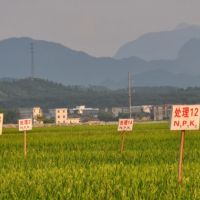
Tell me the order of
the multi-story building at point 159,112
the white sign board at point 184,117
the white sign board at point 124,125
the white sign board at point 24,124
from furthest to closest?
the multi-story building at point 159,112 < the white sign board at point 124,125 < the white sign board at point 24,124 < the white sign board at point 184,117

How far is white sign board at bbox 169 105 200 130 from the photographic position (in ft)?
28.0

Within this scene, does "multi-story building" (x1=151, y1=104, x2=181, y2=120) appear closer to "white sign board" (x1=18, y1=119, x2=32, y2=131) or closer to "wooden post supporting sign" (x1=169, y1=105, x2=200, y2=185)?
"white sign board" (x1=18, y1=119, x2=32, y2=131)

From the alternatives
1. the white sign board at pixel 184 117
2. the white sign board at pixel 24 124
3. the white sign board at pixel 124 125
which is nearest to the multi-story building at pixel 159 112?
the white sign board at pixel 124 125

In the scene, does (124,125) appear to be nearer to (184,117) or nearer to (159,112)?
(184,117)

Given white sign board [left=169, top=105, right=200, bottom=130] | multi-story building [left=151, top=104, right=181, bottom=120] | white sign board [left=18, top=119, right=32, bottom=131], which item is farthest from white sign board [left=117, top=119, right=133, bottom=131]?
multi-story building [left=151, top=104, right=181, bottom=120]

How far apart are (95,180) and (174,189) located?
1.93 metres

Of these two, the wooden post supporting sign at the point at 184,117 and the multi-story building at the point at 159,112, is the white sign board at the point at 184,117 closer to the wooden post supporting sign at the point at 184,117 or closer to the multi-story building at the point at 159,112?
the wooden post supporting sign at the point at 184,117

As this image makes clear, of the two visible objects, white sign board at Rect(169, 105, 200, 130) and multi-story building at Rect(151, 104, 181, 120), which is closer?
white sign board at Rect(169, 105, 200, 130)

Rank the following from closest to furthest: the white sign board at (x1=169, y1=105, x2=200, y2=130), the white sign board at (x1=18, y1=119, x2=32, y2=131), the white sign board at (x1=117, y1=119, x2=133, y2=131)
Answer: the white sign board at (x1=169, y1=105, x2=200, y2=130)
the white sign board at (x1=18, y1=119, x2=32, y2=131)
the white sign board at (x1=117, y1=119, x2=133, y2=131)

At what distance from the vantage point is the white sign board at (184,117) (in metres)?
8.53

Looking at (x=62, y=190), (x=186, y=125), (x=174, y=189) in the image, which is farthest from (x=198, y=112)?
(x=62, y=190)

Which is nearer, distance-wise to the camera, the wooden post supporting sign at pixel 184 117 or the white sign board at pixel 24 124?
the wooden post supporting sign at pixel 184 117

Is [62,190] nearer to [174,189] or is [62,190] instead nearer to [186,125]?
[174,189]

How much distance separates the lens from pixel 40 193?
8.56 m
